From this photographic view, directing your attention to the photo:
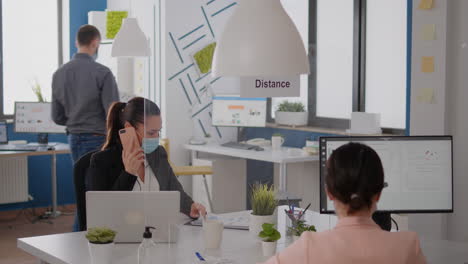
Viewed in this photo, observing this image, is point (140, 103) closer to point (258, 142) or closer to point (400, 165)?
point (258, 142)

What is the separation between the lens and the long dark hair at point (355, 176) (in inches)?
64.2

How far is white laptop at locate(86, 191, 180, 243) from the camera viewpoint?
8.78 ft

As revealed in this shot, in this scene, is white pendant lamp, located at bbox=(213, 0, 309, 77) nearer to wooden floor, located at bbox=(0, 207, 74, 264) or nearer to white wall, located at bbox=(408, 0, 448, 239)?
white wall, located at bbox=(408, 0, 448, 239)

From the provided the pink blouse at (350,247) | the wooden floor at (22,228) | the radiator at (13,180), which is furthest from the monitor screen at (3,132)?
the pink blouse at (350,247)

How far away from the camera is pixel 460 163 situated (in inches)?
153

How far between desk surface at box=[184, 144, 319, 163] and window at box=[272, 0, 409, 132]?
Answer: 18 cm

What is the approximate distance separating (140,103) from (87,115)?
8.26 feet

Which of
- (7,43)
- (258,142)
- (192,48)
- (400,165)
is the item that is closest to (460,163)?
(400,165)

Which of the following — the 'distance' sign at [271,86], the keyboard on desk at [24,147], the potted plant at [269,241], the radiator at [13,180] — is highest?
the 'distance' sign at [271,86]

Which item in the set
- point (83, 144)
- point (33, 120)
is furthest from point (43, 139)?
point (83, 144)

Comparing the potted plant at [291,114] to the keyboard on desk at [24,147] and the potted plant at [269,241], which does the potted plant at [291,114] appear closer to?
the potted plant at [269,241]

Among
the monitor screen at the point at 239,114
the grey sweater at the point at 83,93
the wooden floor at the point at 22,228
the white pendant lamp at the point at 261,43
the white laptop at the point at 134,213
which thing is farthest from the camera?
the wooden floor at the point at 22,228

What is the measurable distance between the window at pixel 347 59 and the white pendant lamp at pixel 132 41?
0.62 metres

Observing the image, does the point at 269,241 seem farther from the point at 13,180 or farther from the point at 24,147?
the point at 13,180
